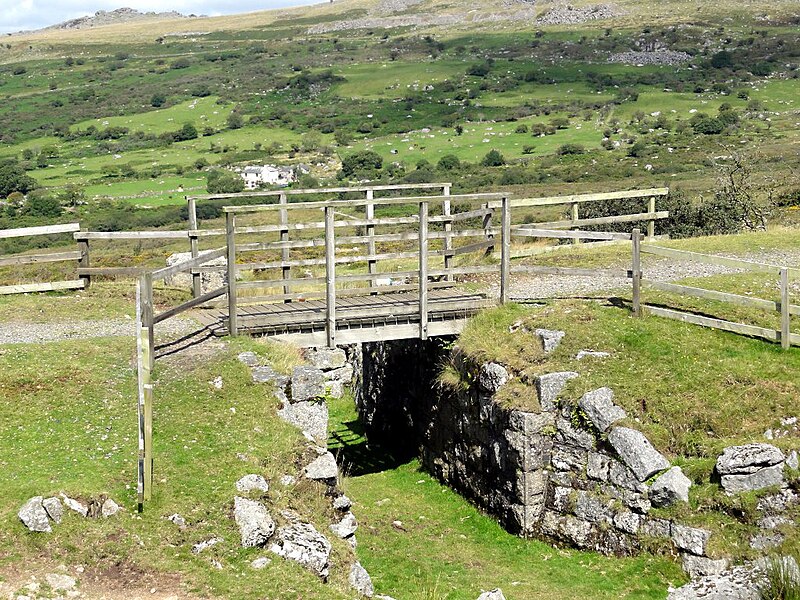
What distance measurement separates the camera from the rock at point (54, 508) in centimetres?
1142

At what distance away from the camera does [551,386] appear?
51.1 ft

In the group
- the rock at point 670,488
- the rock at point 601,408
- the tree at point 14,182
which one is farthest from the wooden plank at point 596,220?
the tree at point 14,182

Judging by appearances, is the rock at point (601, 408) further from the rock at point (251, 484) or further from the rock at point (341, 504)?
the rock at point (251, 484)

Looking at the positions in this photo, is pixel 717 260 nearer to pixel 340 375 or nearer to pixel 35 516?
pixel 35 516

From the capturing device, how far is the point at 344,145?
4567 inches

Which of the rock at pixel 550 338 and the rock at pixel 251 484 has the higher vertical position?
the rock at pixel 550 338

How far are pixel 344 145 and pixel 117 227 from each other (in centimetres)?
4646

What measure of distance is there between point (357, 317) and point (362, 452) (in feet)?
15.3

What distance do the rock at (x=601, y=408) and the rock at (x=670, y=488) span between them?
120 cm

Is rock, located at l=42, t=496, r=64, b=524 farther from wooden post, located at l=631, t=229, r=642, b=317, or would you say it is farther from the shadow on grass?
wooden post, located at l=631, t=229, r=642, b=317

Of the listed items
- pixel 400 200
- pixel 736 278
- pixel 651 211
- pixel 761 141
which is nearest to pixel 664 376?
pixel 400 200

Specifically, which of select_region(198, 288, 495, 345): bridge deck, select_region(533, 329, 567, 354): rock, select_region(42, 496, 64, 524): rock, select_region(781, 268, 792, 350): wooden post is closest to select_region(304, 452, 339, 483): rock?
select_region(42, 496, 64, 524): rock

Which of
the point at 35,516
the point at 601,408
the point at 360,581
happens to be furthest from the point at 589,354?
the point at 35,516

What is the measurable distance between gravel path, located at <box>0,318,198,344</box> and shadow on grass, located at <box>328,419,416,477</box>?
391 cm
